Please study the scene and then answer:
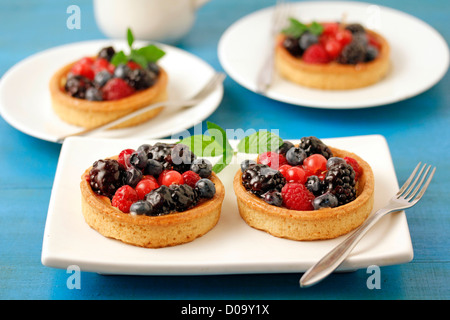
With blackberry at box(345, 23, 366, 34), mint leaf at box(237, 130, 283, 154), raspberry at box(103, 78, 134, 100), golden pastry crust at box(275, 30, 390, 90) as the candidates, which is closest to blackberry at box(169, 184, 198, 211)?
mint leaf at box(237, 130, 283, 154)

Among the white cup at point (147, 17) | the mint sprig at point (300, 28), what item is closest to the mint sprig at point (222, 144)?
the mint sprig at point (300, 28)

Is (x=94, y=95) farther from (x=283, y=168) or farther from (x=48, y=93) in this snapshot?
(x=283, y=168)

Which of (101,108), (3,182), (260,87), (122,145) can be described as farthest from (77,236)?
(260,87)

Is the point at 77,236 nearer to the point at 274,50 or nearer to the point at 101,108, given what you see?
the point at 101,108

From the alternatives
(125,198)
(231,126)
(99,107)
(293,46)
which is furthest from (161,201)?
(293,46)

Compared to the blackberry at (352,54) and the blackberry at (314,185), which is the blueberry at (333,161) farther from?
the blackberry at (352,54)
